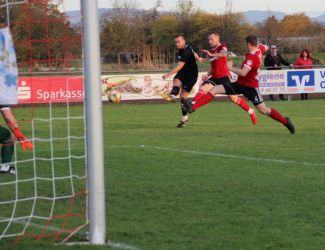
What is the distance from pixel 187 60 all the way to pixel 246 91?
2876mm

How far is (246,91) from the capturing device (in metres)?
15.7

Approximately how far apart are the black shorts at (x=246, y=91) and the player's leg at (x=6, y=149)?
637cm

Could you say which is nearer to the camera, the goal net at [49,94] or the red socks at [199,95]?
the goal net at [49,94]

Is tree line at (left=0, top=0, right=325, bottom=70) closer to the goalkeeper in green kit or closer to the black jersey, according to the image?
the black jersey

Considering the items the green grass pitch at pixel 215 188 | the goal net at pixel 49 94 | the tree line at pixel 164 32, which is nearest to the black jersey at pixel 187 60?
the green grass pitch at pixel 215 188

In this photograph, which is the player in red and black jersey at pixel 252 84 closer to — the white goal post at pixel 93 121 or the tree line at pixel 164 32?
the white goal post at pixel 93 121

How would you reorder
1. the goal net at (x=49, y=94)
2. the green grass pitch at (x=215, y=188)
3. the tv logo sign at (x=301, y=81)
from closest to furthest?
the green grass pitch at (x=215, y=188) < the goal net at (x=49, y=94) < the tv logo sign at (x=301, y=81)

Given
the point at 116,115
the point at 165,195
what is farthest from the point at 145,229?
the point at 116,115

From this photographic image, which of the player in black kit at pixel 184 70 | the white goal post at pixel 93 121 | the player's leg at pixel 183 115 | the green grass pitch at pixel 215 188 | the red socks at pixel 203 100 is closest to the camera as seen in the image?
the white goal post at pixel 93 121

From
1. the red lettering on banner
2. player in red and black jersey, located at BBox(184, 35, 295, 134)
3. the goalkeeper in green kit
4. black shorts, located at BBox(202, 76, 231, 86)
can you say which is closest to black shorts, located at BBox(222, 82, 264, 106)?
player in red and black jersey, located at BBox(184, 35, 295, 134)

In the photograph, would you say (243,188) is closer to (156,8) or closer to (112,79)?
(112,79)

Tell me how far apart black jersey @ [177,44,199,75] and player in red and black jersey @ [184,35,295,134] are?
202cm

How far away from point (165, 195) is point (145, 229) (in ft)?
5.55

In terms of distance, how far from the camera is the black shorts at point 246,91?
15.3 meters
